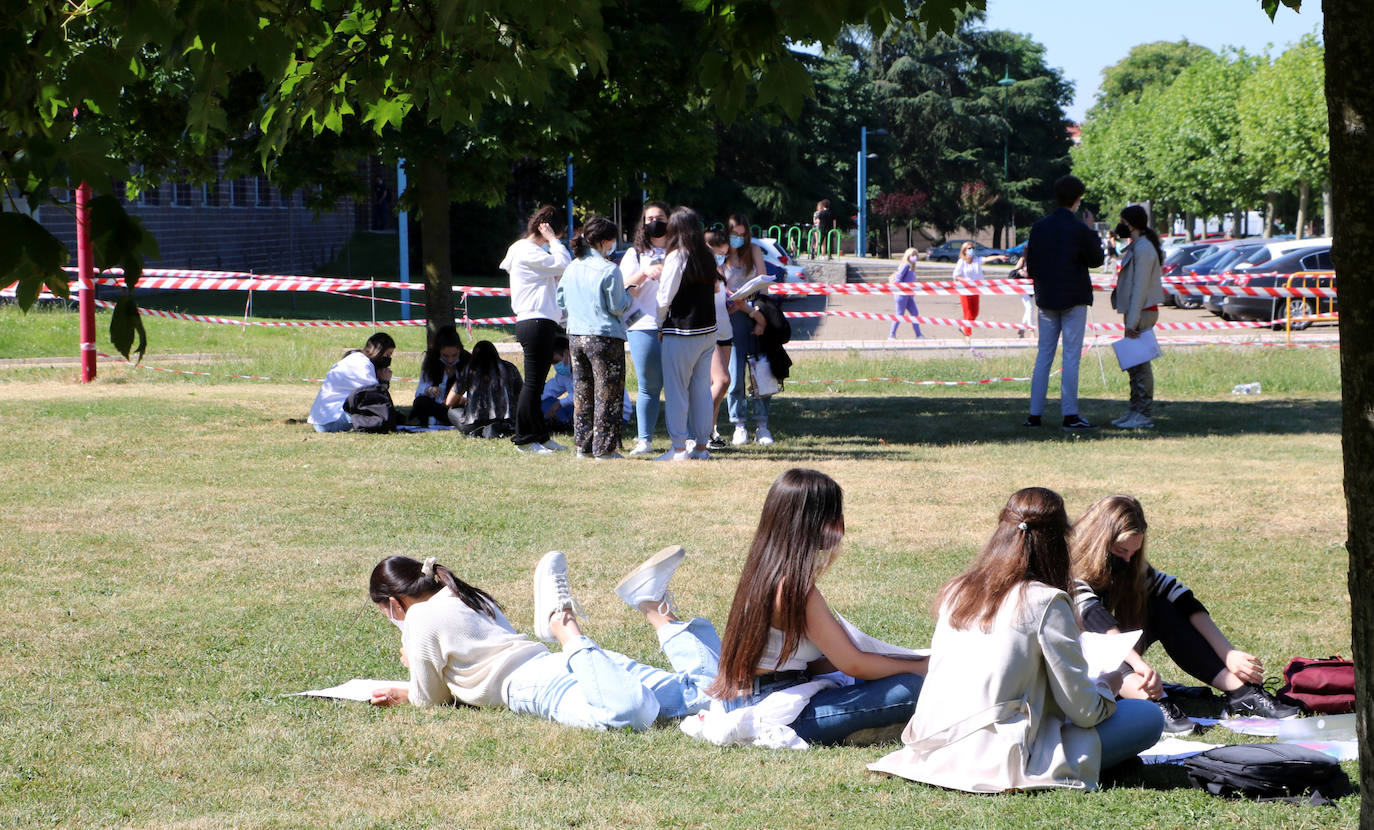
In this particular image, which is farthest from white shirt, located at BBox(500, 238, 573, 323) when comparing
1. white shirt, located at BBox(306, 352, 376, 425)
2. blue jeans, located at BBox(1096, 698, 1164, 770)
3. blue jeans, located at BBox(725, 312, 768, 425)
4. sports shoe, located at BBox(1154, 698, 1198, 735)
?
blue jeans, located at BBox(1096, 698, 1164, 770)

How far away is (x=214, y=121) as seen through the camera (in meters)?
4.85

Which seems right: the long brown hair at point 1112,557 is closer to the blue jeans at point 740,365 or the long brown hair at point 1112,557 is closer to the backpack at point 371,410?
the blue jeans at point 740,365

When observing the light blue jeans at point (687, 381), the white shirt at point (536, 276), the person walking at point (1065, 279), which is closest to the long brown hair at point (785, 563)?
the light blue jeans at point (687, 381)

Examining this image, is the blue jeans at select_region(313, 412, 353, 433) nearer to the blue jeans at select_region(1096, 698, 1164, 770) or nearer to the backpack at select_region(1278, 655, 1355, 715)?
the backpack at select_region(1278, 655, 1355, 715)

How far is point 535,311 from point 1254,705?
23.5 ft

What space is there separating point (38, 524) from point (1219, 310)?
27.7m

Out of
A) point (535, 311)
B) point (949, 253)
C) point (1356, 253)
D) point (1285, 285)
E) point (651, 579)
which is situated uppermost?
point (949, 253)

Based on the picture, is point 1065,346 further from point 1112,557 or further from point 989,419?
point 1112,557

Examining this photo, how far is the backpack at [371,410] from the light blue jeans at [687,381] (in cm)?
297

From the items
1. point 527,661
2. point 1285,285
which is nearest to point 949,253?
point 1285,285

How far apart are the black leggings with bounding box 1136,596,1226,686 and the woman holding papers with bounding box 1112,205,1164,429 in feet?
25.2

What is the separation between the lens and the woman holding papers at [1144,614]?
5.19 m

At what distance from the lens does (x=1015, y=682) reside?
4.37 metres

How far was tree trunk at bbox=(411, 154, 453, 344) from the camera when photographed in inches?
551
